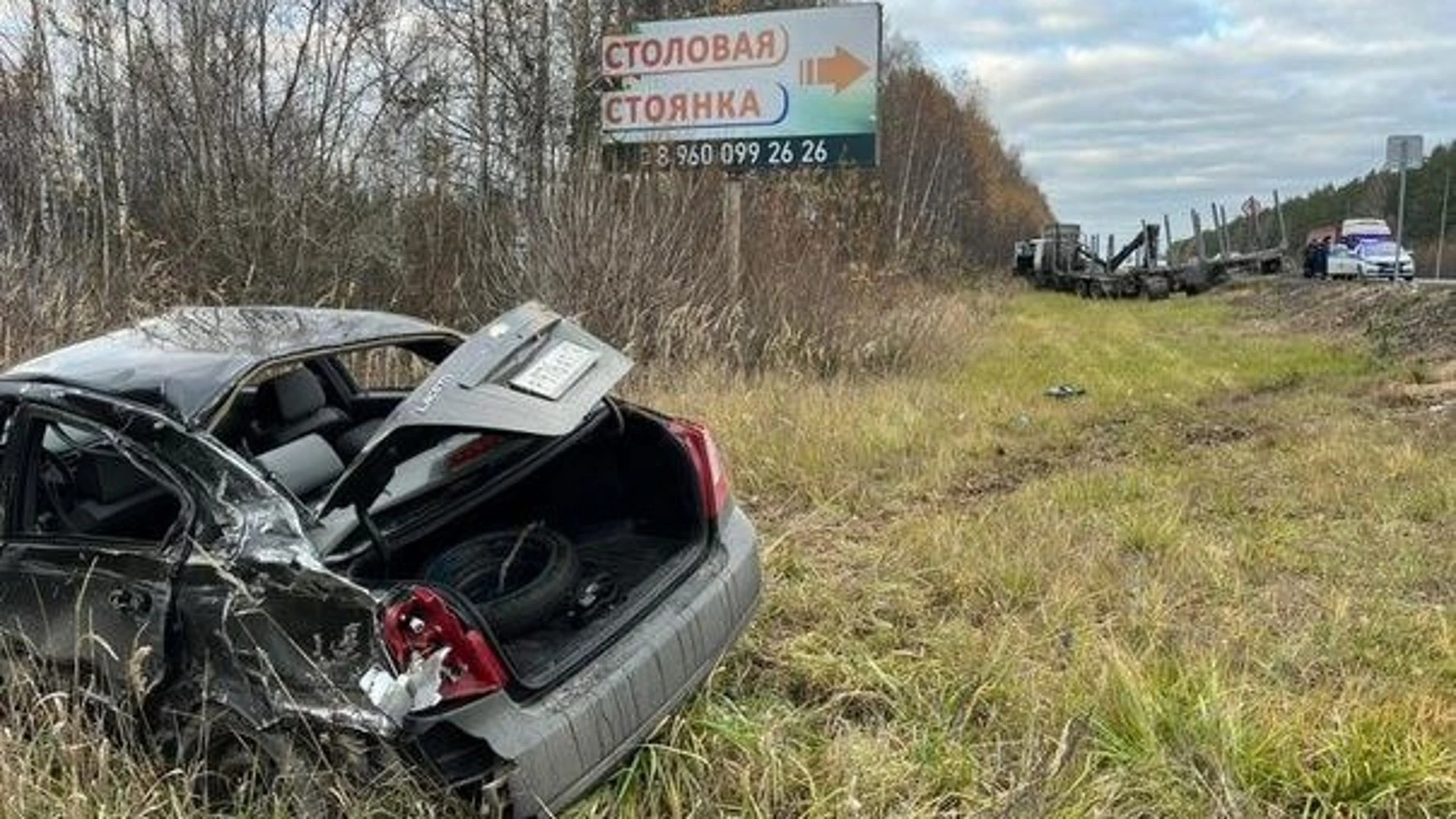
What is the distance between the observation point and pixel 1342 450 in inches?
309

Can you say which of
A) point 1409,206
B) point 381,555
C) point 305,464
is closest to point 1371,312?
point 305,464

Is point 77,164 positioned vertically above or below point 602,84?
below

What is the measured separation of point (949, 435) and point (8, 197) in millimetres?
8619

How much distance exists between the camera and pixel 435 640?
9.11 ft

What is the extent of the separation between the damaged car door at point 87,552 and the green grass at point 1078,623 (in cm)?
122

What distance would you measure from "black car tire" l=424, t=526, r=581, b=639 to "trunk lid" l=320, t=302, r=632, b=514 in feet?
1.12

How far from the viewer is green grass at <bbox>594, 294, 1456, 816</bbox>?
3.32m

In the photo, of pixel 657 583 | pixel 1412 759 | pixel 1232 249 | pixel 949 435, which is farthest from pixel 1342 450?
pixel 1232 249

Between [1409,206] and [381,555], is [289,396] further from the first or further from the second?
[1409,206]

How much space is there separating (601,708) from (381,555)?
65cm

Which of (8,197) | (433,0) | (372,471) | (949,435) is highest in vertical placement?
(433,0)

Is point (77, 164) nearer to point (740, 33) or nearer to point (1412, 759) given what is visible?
point (740, 33)

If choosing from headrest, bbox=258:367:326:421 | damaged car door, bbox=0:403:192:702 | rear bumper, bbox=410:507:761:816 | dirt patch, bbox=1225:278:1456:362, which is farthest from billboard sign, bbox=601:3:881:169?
rear bumper, bbox=410:507:761:816

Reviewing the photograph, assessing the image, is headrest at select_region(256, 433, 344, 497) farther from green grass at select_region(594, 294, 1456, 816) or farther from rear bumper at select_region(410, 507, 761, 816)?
green grass at select_region(594, 294, 1456, 816)
